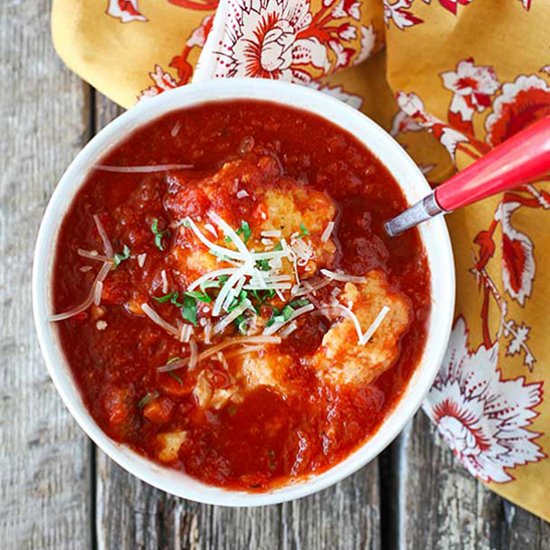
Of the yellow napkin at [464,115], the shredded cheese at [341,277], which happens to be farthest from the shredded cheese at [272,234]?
the yellow napkin at [464,115]

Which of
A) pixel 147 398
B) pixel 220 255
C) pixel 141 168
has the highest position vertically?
pixel 141 168

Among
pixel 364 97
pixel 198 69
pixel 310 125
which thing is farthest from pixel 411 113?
pixel 198 69

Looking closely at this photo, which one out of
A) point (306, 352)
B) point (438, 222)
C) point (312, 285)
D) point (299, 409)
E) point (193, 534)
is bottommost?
point (193, 534)

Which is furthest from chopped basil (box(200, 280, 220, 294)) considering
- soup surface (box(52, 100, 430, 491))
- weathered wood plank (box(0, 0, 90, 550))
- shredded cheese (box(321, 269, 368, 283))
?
weathered wood plank (box(0, 0, 90, 550))

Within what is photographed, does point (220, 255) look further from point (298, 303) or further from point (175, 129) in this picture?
point (175, 129)

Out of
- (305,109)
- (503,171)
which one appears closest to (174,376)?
(305,109)

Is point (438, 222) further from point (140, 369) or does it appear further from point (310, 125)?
point (140, 369)

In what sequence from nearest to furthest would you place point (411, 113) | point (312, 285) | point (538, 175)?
point (538, 175)
point (312, 285)
point (411, 113)
